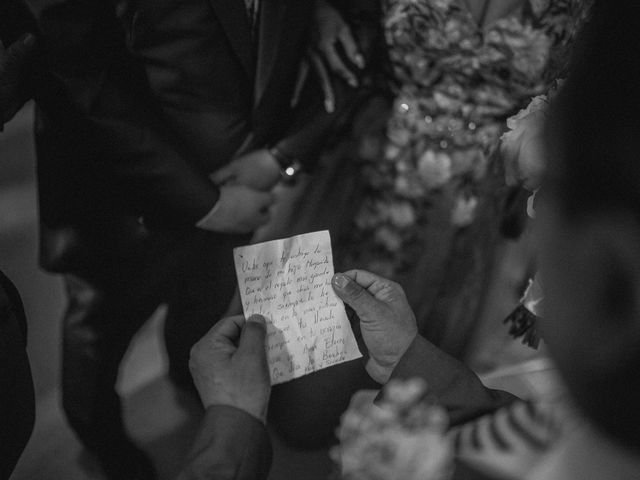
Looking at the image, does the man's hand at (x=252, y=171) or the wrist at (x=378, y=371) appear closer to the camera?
the wrist at (x=378, y=371)

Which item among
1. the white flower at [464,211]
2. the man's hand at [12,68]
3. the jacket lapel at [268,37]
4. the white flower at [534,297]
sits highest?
the man's hand at [12,68]

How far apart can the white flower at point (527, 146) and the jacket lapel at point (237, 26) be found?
17.5 inches

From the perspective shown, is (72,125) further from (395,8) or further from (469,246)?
(469,246)

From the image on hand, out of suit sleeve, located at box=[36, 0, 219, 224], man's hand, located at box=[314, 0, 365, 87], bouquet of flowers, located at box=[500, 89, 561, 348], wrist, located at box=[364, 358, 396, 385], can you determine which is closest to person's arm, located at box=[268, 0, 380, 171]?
man's hand, located at box=[314, 0, 365, 87]

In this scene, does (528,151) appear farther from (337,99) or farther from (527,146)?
(337,99)

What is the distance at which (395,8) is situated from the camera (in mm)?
936

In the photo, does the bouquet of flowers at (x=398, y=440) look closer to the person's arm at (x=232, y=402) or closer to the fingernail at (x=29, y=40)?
the person's arm at (x=232, y=402)

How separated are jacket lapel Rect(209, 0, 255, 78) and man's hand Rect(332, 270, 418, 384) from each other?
0.43m

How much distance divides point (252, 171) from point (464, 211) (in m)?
0.45

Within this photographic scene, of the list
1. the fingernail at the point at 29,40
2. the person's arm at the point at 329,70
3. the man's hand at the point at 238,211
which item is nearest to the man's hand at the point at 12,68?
the fingernail at the point at 29,40

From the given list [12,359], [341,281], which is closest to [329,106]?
[341,281]

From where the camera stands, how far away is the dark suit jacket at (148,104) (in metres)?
0.75

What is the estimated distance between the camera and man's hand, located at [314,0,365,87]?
1.01 meters

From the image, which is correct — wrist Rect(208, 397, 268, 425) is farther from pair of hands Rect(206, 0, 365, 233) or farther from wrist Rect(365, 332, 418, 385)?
pair of hands Rect(206, 0, 365, 233)
